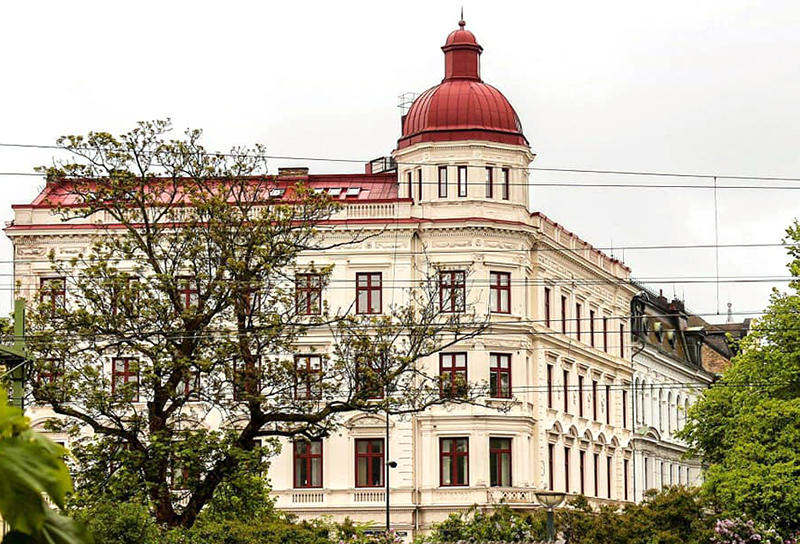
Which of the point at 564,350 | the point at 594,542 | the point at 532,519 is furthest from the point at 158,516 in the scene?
the point at 564,350

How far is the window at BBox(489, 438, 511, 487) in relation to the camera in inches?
2606

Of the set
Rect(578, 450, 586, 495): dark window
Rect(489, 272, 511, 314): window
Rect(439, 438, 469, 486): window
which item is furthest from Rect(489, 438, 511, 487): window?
Rect(578, 450, 586, 495): dark window

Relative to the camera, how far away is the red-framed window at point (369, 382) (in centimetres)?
3855

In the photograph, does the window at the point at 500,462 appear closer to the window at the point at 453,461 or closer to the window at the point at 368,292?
the window at the point at 453,461

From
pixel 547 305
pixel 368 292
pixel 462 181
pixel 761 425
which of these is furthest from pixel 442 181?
pixel 761 425

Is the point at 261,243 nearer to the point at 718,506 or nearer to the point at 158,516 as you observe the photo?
the point at 158,516

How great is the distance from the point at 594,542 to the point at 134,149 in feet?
52.6

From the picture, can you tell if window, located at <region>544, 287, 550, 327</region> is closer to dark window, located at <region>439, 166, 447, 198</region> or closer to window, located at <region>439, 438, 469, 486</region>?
dark window, located at <region>439, 166, 447, 198</region>

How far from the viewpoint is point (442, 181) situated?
6775 centimetres

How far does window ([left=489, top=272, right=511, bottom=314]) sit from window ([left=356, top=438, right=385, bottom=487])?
23.9ft

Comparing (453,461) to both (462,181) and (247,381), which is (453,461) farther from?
(247,381)

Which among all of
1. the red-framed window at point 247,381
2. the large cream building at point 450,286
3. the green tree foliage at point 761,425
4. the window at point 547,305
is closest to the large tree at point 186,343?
the red-framed window at point 247,381

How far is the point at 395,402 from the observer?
38.4 metres

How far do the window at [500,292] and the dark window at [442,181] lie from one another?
150 inches
